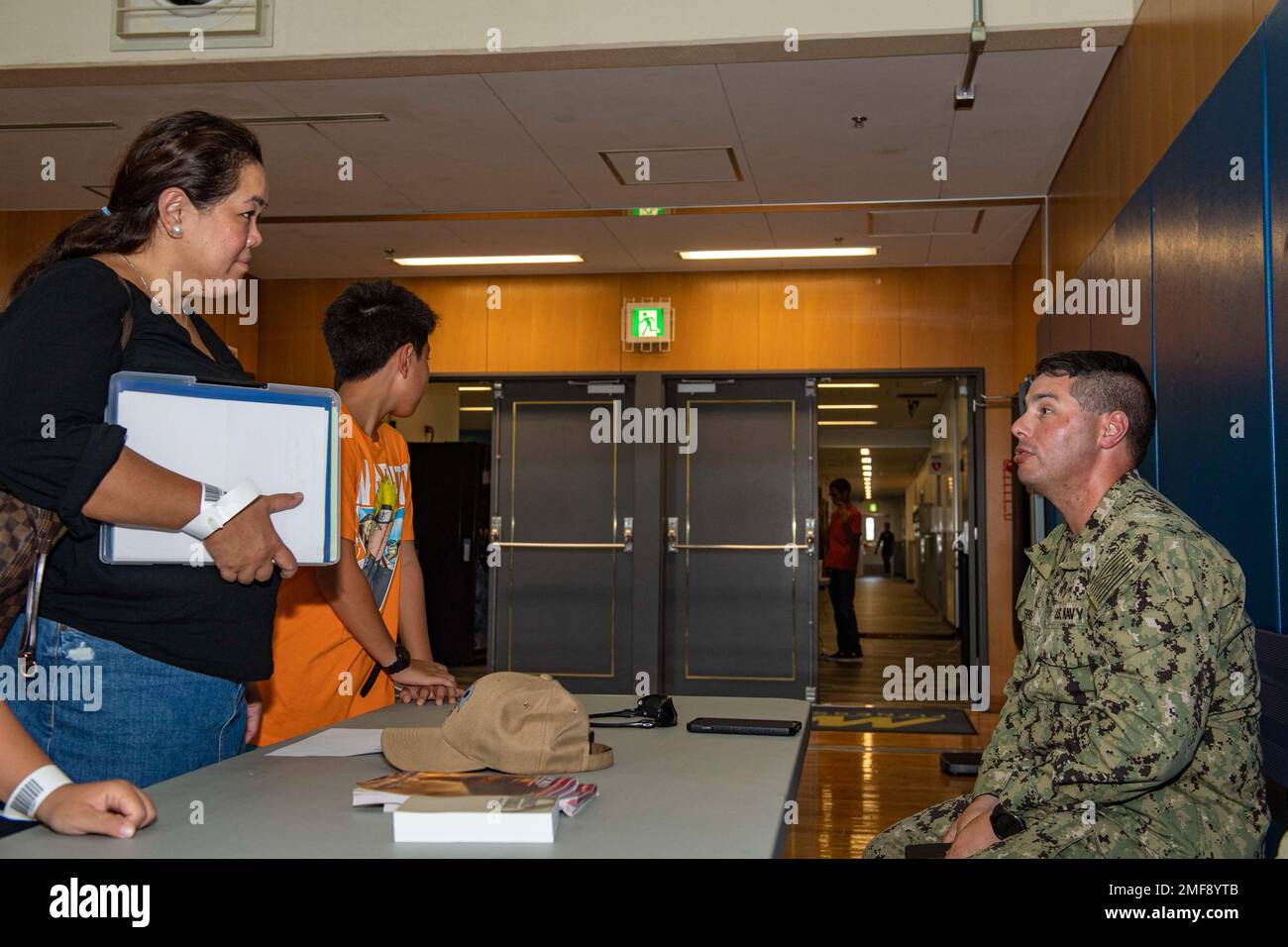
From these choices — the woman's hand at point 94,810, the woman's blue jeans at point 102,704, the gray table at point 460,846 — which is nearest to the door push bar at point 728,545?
the gray table at point 460,846

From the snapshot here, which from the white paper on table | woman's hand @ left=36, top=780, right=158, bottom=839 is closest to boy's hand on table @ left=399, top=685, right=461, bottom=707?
the white paper on table

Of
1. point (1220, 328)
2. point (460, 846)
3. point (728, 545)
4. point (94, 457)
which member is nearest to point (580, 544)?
point (728, 545)

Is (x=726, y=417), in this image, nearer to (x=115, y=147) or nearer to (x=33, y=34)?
(x=115, y=147)

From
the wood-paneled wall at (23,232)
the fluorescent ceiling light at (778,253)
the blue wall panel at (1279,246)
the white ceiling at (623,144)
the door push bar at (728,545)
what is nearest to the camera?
the blue wall panel at (1279,246)

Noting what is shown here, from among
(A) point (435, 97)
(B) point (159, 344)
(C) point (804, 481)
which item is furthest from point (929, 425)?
(B) point (159, 344)

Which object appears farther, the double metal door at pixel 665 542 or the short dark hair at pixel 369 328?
the double metal door at pixel 665 542

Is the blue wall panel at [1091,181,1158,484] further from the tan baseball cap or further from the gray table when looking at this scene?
the tan baseball cap

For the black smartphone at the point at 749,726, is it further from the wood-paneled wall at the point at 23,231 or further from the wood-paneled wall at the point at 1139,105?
the wood-paneled wall at the point at 23,231

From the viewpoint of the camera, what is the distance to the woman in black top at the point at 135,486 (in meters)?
1.30

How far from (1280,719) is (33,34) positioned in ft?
14.9

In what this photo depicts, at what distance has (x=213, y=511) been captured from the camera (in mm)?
1382

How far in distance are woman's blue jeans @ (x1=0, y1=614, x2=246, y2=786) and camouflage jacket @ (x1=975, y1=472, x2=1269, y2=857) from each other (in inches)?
52.4

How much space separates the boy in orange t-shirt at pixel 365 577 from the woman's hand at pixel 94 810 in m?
0.86

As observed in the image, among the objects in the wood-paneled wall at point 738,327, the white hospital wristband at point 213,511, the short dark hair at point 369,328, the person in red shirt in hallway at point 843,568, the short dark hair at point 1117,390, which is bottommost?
the person in red shirt in hallway at point 843,568
